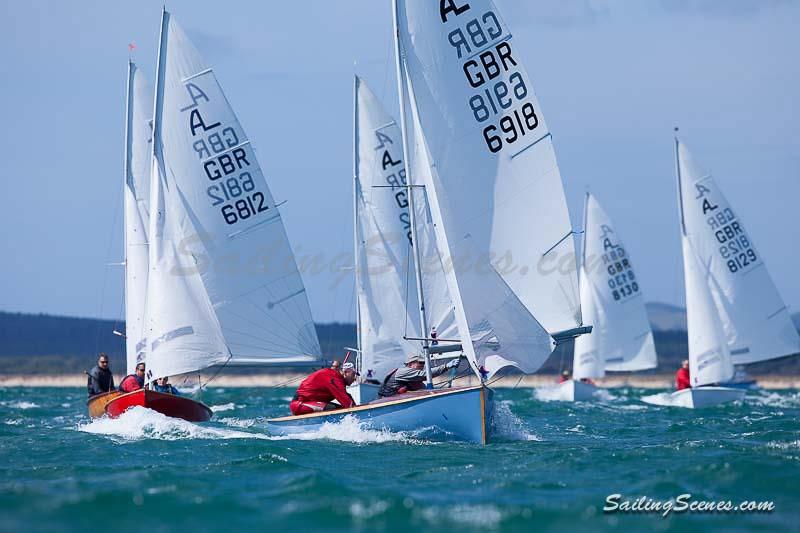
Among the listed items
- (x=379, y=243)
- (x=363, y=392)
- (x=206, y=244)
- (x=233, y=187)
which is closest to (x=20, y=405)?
(x=363, y=392)

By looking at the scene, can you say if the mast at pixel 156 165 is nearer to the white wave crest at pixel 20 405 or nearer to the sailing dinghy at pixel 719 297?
the white wave crest at pixel 20 405

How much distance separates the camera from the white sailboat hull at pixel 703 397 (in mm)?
31344

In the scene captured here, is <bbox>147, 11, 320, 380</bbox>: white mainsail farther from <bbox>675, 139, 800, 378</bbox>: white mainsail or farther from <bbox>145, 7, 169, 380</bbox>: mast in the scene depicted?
<bbox>675, 139, 800, 378</bbox>: white mainsail

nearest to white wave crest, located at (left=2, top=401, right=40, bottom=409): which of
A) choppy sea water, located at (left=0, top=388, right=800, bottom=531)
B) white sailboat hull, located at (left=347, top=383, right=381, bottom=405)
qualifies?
white sailboat hull, located at (left=347, top=383, right=381, bottom=405)

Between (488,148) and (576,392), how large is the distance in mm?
19119

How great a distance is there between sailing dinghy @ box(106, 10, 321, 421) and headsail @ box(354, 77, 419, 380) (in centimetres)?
672

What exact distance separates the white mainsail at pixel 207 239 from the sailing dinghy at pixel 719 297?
44.2 feet

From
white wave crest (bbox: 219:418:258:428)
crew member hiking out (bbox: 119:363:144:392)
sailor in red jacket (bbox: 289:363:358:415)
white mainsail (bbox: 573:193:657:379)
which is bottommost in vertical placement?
white wave crest (bbox: 219:418:258:428)

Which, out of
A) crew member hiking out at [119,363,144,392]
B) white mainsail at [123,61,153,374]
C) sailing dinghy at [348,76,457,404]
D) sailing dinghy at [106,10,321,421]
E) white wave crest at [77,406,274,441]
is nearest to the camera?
white wave crest at [77,406,274,441]

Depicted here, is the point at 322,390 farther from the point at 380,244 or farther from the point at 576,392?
the point at 576,392

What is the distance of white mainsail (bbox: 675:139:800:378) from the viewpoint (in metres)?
33.3

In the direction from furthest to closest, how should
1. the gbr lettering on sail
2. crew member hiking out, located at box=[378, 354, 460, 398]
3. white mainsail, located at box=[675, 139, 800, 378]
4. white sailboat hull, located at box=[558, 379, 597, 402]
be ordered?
1. white sailboat hull, located at box=[558, 379, 597, 402]
2. white mainsail, located at box=[675, 139, 800, 378]
3. the gbr lettering on sail
4. crew member hiking out, located at box=[378, 354, 460, 398]

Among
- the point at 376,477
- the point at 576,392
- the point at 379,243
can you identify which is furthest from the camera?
the point at 576,392

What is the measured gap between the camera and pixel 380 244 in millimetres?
29375
